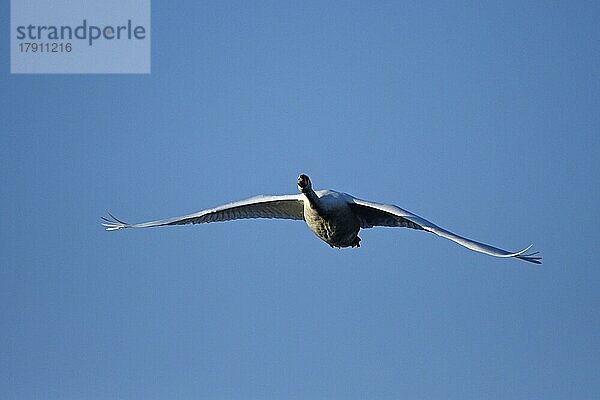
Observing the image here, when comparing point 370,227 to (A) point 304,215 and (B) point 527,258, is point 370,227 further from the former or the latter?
(B) point 527,258

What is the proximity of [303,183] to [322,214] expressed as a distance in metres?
1.64

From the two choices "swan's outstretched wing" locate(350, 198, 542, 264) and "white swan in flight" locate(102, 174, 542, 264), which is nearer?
"swan's outstretched wing" locate(350, 198, 542, 264)


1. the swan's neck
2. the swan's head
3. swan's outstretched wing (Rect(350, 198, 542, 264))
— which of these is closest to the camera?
swan's outstretched wing (Rect(350, 198, 542, 264))

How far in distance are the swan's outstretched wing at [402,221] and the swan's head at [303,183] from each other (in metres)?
2.31

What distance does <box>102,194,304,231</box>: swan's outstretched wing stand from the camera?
141ft

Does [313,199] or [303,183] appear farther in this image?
[313,199]

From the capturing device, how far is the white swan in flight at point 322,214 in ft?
132

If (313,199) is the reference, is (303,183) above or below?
above

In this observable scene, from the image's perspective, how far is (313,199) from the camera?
40156 millimetres

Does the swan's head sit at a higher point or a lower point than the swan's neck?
higher

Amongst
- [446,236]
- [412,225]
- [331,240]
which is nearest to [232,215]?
[331,240]

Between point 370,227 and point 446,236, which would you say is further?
point 370,227

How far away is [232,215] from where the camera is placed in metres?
44.0

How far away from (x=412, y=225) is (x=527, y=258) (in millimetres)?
7317
